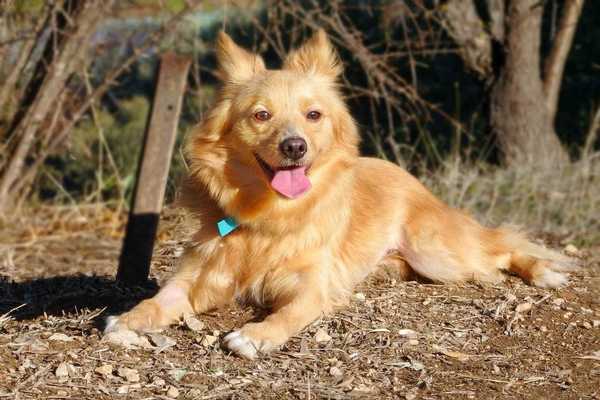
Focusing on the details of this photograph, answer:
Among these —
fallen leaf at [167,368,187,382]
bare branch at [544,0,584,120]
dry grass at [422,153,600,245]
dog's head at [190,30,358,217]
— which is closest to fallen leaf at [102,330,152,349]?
fallen leaf at [167,368,187,382]

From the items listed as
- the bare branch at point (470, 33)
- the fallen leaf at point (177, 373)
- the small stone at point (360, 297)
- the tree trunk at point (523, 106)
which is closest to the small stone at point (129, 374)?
the fallen leaf at point (177, 373)

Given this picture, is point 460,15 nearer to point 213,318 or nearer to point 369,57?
point 369,57

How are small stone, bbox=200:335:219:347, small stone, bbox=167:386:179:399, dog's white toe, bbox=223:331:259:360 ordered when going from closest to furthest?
small stone, bbox=167:386:179:399 < dog's white toe, bbox=223:331:259:360 < small stone, bbox=200:335:219:347

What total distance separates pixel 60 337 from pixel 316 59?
2089 mm

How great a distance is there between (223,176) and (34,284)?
1.67 m

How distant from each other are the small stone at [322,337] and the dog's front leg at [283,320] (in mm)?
91

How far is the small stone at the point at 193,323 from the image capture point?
13.8 ft

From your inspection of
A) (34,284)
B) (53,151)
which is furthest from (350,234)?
(53,151)

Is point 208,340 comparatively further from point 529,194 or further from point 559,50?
point 559,50

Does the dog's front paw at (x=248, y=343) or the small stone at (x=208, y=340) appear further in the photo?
the small stone at (x=208, y=340)

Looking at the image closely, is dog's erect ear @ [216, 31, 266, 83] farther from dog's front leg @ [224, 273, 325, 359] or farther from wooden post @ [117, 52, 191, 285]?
dog's front leg @ [224, 273, 325, 359]

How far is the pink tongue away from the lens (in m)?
4.43

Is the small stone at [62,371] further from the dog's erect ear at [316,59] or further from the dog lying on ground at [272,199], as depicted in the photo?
the dog's erect ear at [316,59]

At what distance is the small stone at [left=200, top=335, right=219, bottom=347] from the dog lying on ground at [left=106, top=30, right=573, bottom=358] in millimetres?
183
